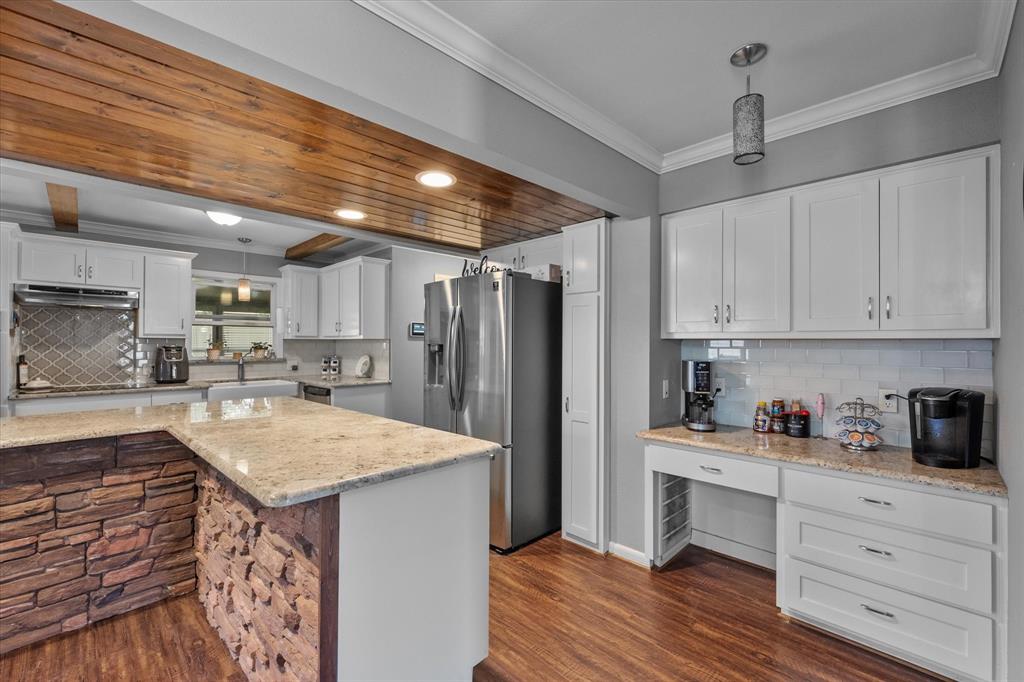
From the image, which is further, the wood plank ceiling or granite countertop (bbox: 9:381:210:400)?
granite countertop (bbox: 9:381:210:400)

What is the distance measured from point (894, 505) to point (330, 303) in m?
5.27

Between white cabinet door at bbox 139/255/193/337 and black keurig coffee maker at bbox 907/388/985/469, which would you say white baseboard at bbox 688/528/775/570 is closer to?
black keurig coffee maker at bbox 907/388/985/469

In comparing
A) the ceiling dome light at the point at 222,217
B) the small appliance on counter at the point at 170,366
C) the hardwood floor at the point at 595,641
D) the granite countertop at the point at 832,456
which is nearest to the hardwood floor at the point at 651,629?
the hardwood floor at the point at 595,641

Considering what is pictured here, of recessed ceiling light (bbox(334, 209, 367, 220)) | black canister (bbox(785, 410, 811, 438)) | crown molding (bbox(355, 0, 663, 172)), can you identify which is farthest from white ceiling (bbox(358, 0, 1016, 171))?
recessed ceiling light (bbox(334, 209, 367, 220))

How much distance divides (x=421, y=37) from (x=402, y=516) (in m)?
1.64

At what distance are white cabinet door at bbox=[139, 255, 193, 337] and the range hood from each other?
15 cm

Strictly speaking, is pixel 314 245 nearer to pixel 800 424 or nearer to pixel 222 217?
pixel 222 217

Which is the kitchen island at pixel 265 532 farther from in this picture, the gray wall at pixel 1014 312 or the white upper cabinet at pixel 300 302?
the white upper cabinet at pixel 300 302

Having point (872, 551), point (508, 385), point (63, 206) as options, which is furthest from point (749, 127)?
point (63, 206)

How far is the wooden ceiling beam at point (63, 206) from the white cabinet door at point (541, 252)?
3006 mm

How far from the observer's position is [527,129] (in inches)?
80.8

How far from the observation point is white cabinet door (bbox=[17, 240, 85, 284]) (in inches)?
158

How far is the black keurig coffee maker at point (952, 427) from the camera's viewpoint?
201 cm

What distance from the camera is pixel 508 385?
317cm
